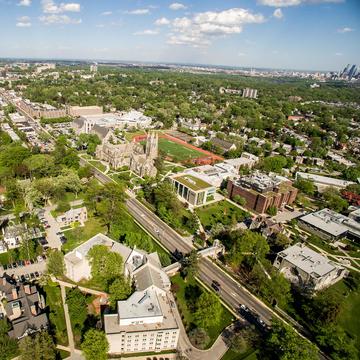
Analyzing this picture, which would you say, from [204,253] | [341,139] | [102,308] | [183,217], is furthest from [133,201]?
[341,139]

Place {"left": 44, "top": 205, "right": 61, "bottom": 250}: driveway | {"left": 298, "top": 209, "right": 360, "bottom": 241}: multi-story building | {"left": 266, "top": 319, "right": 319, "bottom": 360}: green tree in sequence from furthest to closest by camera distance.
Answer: {"left": 298, "top": 209, "right": 360, "bottom": 241}: multi-story building, {"left": 44, "top": 205, "right": 61, "bottom": 250}: driveway, {"left": 266, "top": 319, "right": 319, "bottom": 360}: green tree

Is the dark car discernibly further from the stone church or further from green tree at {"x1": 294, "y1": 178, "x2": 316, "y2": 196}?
green tree at {"x1": 294, "y1": 178, "x2": 316, "y2": 196}

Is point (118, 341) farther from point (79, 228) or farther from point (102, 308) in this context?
point (79, 228)

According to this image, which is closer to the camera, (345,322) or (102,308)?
(102,308)

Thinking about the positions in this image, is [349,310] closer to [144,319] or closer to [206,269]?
[206,269]

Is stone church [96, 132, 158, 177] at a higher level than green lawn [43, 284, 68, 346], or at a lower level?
higher

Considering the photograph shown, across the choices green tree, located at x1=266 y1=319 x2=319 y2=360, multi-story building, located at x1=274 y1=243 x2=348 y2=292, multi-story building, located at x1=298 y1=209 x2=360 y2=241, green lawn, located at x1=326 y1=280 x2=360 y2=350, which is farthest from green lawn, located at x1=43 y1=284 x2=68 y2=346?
multi-story building, located at x1=298 y1=209 x2=360 y2=241
